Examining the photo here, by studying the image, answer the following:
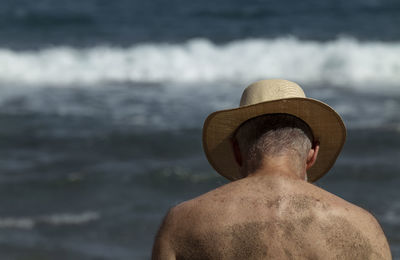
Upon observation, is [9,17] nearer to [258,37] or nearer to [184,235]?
[258,37]

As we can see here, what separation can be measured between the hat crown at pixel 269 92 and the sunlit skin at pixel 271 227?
0.93 ft

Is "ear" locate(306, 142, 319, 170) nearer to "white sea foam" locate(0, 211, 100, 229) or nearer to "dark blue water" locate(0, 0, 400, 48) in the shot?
"white sea foam" locate(0, 211, 100, 229)

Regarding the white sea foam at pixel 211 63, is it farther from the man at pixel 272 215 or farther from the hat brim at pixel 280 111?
the man at pixel 272 215

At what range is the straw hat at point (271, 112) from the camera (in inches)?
97.3

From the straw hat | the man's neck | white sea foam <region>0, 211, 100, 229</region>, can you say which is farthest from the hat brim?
white sea foam <region>0, 211, 100, 229</region>

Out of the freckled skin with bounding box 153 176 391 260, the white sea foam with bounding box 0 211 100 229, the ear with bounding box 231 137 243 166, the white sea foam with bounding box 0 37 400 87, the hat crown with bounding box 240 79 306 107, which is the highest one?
the white sea foam with bounding box 0 37 400 87

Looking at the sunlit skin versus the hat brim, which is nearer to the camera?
the sunlit skin

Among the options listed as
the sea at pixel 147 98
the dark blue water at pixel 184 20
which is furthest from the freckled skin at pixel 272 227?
the dark blue water at pixel 184 20

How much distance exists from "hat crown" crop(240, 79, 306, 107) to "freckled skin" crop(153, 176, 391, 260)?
0.30m

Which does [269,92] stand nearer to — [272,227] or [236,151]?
[236,151]

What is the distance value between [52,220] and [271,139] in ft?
14.7

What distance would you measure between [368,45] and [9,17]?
932cm

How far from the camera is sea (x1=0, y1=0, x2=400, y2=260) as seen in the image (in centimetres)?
665

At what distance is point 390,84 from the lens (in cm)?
1248
